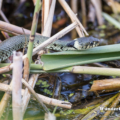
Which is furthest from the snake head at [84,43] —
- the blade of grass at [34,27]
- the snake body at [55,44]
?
the blade of grass at [34,27]

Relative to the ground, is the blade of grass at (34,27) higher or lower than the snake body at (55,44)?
higher

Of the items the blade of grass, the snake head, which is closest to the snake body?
the snake head

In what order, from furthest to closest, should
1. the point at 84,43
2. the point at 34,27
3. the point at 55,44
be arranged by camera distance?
the point at 55,44 → the point at 84,43 → the point at 34,27

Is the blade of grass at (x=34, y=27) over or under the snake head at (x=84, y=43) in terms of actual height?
over

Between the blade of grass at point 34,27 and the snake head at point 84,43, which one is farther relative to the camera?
the snake head at point 84,43

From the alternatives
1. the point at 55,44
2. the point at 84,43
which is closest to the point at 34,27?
the point at 84,43

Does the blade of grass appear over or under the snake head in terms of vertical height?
over

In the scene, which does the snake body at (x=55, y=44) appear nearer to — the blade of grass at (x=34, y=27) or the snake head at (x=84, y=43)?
the snake head at (x=84, y=43)

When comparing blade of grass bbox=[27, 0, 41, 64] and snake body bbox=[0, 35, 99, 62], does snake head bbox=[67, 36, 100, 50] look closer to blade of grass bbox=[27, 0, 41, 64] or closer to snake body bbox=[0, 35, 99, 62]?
snake body bbox=[0, 35, 99, 62]

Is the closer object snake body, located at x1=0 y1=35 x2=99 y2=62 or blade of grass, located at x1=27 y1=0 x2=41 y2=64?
blade of grass, located at x1=27 y1=0 x2=41 y2=64

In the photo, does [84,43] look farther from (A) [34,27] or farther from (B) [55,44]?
(A) [34,27]

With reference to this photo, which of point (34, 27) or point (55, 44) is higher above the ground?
point (34, 27)

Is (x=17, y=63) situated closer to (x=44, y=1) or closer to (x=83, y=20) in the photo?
(x=44, y=1)
